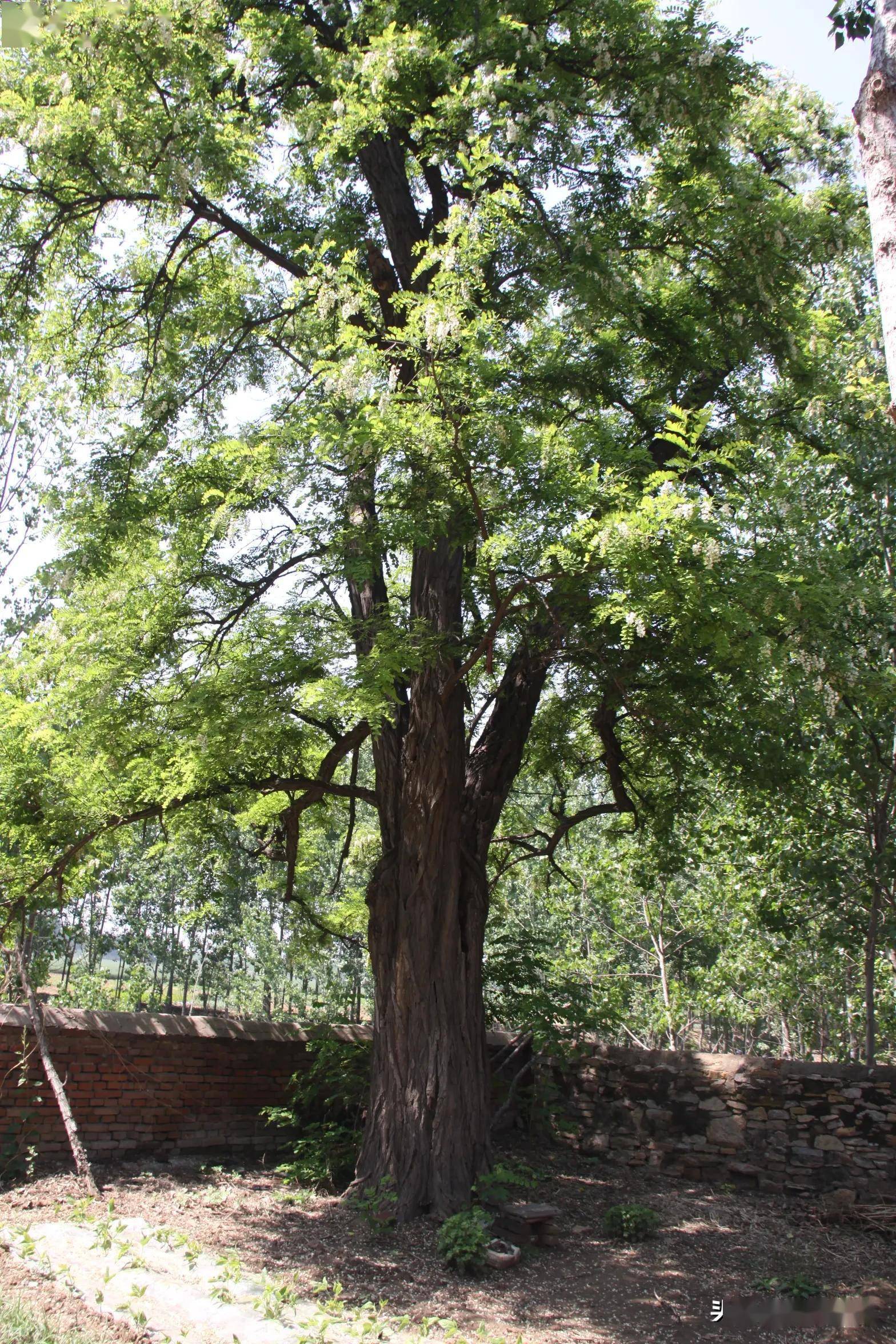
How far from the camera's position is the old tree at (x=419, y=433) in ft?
18.6

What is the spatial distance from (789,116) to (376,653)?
6.23 m

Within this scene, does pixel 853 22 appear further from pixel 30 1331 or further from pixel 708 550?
pixel 30 1331

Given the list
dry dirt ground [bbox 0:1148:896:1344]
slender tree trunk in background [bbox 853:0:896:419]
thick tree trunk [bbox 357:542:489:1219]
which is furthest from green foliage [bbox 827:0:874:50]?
dry dirt ground [bbox 0:1148:896:1344]

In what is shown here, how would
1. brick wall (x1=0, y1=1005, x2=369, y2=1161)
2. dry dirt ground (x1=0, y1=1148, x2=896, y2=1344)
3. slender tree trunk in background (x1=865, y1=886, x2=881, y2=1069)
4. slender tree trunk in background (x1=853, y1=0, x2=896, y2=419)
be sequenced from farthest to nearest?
slender tree trunk in background (x1=865, y1=886, x2=881, y2=1069)
brick wall (x1=0, y1=1005, x2=369, y2=1161)
dry dirt ground (x1=0, y1=1148, x2=896, y2=1344)
slender tree trunk in background (x1=853, y1=0, x2=896, y2=419)

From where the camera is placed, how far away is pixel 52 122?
6266 mm

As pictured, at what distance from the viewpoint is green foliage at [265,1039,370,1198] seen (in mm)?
7199

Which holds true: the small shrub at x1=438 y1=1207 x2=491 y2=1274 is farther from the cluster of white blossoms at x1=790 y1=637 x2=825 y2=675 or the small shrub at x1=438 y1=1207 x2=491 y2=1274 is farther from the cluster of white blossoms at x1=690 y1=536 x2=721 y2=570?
the cluster of white blossoms at x1=690 y1=536 x2=721 y2=570

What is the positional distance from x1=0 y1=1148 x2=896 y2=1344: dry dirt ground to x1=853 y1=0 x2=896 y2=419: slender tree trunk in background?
15.5 feet

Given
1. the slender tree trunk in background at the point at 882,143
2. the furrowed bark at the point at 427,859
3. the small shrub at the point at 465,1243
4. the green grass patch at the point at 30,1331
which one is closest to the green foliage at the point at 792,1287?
the small shrub at the point at 465,1243

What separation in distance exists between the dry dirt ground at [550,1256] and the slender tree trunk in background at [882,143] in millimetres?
4721

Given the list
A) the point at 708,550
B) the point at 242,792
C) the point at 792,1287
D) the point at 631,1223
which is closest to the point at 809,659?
the point at 708,550

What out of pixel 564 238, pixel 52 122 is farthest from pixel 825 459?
pixel 52 122

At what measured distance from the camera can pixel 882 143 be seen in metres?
2.88

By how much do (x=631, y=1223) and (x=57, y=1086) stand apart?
393cm
